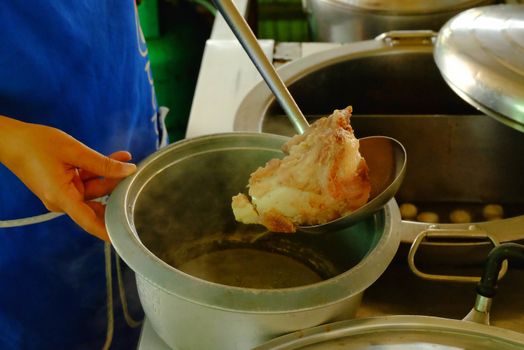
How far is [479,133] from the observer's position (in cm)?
127

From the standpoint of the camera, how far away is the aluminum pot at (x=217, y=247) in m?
0.59

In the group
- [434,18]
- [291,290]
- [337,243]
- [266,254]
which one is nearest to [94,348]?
[266,254]

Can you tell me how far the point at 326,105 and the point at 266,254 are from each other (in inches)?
24.4

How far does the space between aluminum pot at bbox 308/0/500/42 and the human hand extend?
0.99 meters

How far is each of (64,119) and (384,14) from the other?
3.11ft

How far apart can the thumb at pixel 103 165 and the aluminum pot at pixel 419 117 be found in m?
0.47

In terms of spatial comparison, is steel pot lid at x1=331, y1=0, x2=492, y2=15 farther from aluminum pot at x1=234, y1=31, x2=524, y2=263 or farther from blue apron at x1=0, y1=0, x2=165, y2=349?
blue apron at x1=0, y1=0, x2=165, y2=349

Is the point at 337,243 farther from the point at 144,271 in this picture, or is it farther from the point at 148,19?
the point at 148,19

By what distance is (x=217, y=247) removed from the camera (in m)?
0.89

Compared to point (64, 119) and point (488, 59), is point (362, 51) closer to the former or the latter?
point (488, 59)

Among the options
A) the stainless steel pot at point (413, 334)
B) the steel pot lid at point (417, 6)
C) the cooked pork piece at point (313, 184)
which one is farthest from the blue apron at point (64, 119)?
the steel pot lid at point (417, 6)

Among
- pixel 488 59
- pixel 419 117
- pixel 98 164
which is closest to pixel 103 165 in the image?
pixel 98 164

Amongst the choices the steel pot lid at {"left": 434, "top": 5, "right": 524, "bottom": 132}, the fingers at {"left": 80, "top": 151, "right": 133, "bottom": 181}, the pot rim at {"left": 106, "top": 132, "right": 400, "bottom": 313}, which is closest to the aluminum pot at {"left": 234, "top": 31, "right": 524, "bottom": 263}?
the steel pot lid at {"left": 434, "top": 5, "right": 524, "bottom": 132}

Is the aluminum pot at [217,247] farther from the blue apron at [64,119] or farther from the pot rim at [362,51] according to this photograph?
the pot rim at [362,51]
